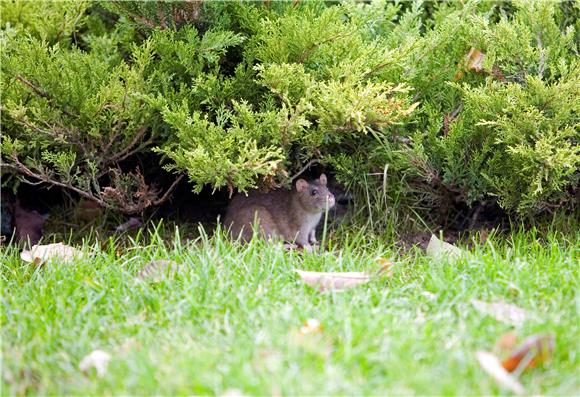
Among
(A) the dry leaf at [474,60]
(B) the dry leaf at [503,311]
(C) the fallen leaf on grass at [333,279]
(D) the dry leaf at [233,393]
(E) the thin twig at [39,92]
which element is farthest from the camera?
(A) the dry leaf at [474,60]

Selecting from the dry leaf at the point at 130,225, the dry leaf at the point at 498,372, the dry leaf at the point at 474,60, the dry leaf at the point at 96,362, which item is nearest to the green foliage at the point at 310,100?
the dry leaf at the point at 474,60

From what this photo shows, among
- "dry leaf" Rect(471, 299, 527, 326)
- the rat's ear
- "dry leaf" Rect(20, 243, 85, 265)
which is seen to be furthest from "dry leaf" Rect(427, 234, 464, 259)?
"dry leaf" Rect(20, 243, 85, 265)

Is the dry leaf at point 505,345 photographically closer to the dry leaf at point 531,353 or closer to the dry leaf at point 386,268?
the dry leaf at point 531,353

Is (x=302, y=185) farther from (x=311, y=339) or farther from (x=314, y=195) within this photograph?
(x=311, y=339)

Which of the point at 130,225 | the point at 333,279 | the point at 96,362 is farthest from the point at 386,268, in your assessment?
the point at 130,225

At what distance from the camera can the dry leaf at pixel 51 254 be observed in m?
4.89

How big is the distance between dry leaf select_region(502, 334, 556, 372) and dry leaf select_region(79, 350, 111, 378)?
1.62 metres

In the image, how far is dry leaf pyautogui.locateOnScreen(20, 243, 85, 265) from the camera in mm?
4887

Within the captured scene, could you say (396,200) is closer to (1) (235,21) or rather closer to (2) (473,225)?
(2) (473,225)

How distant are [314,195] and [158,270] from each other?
1.77 m

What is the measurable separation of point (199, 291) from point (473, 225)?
2539mm

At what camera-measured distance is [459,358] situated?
3305mm

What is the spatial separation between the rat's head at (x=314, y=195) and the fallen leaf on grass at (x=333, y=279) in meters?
1.51

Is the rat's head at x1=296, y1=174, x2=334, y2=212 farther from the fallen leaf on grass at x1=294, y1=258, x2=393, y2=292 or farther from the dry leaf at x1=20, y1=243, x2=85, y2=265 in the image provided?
the dry leaf at x1=20, y1=243, x2=85, y2=265
